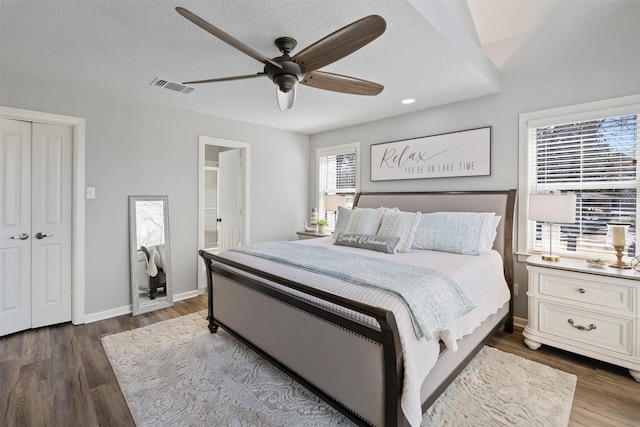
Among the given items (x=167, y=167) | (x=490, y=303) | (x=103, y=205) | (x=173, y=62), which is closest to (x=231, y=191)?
(x=167, y=167)

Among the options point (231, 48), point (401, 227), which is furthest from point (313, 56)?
point (401, 227)

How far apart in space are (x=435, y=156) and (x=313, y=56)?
2366 mm

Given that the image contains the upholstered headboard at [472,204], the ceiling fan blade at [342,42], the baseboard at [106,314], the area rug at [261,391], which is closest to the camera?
the ceiling fan blade at [342,42]

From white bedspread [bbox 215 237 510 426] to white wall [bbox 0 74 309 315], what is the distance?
151cm

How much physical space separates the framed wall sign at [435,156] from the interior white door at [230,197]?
205 cm

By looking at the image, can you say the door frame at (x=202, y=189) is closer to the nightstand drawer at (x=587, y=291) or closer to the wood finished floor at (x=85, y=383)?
the wood finished floor at (x=85, y=383)

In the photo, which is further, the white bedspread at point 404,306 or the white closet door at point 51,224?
the white closet door at point 51,224

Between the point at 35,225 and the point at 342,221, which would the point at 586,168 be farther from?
the point at 35,225

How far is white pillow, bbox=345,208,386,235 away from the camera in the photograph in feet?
10.8

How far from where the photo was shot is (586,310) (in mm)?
2367

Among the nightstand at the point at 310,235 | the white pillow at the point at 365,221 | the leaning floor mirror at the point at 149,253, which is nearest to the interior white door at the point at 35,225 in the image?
the leaning floor mirror at the point at 149,253

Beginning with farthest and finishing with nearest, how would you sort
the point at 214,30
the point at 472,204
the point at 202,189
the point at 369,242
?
the point at 202,189 < the point at 472,204 < the point at 369,242 < the point at 214,30

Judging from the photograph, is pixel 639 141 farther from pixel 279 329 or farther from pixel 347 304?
pixel 279 329

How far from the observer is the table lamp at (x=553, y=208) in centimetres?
247
